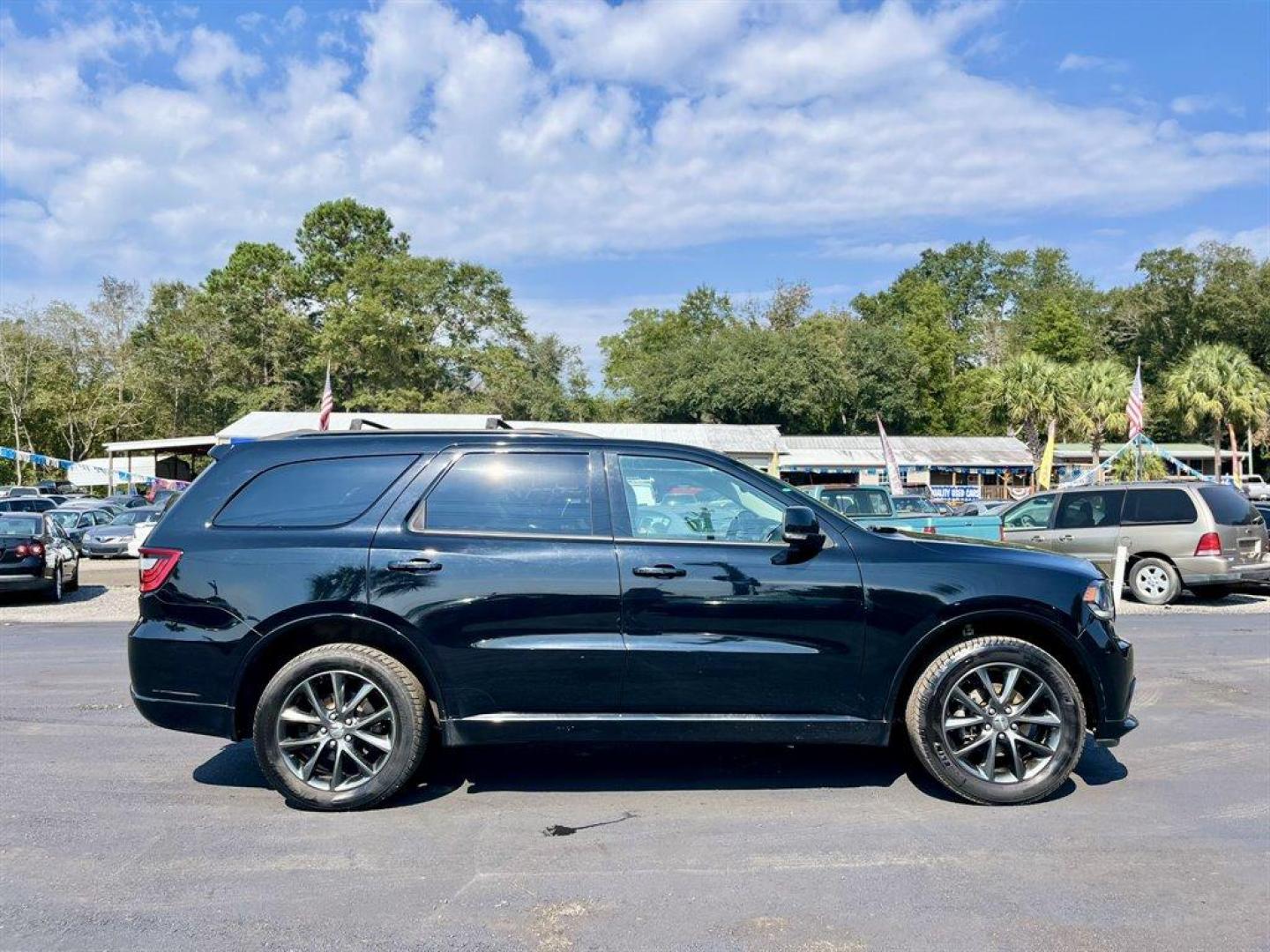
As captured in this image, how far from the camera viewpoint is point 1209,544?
499 inches

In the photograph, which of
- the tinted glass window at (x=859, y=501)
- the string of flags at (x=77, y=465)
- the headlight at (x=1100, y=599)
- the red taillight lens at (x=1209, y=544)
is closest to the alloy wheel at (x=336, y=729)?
the headlight at (x=1100, y=599)

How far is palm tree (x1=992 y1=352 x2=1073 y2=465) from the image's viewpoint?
137 feet

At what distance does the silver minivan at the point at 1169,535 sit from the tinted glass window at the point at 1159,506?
0.04 ft

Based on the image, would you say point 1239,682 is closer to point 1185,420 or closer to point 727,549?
point 727,549

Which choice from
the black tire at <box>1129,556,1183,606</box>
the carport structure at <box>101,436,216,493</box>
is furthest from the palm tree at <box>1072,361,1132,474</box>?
the carport structure at <box>101,436,216,493</box>

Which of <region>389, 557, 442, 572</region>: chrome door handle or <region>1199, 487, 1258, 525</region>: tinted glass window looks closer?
<region>389, 557, 442, 572</region>: chrome door handle

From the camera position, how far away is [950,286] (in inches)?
3720

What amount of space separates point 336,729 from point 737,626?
2026mm

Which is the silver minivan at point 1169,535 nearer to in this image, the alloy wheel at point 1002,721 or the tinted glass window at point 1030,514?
the tinted glass window at point 1030,514

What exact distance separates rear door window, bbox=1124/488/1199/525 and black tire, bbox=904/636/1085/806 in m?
9.51

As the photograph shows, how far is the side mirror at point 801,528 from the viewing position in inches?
183

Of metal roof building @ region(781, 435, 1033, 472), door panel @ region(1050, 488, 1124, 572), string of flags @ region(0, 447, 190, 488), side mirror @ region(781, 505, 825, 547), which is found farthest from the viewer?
metal roof building @ region(781, 435, 1033, 472)

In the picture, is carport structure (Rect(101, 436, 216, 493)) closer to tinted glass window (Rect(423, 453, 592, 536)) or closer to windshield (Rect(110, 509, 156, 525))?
windshield (Rect(110, 509, 156, 525))

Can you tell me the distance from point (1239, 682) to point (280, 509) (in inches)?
290
